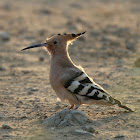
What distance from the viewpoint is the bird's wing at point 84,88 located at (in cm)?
419

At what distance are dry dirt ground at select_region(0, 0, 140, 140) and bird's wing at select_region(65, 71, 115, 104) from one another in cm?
26

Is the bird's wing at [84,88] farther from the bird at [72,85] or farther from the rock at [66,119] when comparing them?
the rock at [66,119]

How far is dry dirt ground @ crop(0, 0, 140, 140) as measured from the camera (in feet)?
13.5

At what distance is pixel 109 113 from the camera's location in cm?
455

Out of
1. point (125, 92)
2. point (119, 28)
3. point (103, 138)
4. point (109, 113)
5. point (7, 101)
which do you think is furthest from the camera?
point (119, 28)

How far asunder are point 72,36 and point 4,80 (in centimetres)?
201

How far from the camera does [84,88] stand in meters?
4.23

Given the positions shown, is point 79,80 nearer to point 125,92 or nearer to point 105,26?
point 125,92

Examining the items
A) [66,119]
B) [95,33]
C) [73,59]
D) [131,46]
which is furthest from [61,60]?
[95,33]

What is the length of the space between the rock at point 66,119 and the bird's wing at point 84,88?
9.6 inches

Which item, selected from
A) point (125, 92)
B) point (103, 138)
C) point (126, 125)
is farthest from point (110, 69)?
point (103, 138)

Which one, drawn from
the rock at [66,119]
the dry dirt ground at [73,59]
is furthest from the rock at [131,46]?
the rock at [66,119]

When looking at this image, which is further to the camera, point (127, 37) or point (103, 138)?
point (127, 37)

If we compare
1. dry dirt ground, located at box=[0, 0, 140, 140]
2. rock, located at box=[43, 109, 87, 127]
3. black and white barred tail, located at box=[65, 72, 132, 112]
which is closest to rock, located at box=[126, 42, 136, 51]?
dry dirt ground, located at box=[0, 0, 140, 140]
